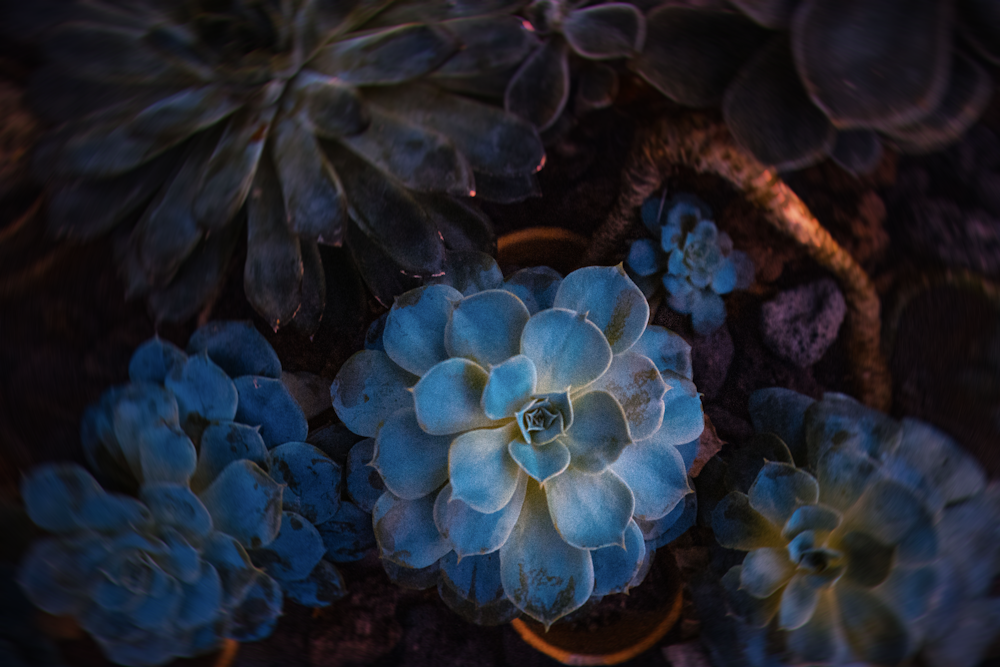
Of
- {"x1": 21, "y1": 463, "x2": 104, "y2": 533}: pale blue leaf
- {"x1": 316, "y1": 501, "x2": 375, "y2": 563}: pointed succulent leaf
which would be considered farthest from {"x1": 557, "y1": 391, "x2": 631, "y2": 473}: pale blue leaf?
{"x1": 21, "y1": 463, "x2": 104, "y2": 533}: pale blue leaf

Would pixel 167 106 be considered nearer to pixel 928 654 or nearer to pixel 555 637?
pixel 555 637

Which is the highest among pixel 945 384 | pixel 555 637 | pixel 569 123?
pixel 569 123

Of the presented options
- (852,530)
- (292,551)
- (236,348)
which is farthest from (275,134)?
(852,530)

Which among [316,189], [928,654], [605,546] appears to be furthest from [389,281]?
[928,654]

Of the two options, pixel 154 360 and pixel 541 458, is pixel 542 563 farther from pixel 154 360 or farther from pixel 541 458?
pixel 154 360

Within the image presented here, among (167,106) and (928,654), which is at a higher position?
(167,106)
